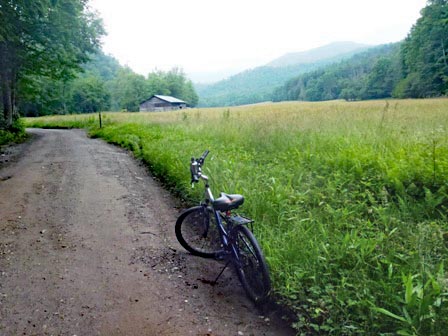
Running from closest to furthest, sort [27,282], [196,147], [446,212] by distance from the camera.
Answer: [27,282] < [446,212] < [196,147]

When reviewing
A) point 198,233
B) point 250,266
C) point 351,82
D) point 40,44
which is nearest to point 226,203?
point 250,266

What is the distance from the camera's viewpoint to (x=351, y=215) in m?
3.67

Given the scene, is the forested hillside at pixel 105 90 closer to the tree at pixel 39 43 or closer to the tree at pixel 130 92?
the tree at pixel 130 92

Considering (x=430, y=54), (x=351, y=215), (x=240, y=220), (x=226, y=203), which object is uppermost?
(x=430, y=54)

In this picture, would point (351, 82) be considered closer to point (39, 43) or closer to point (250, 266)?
point (39, 43)

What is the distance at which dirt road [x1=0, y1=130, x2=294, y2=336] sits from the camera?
2.65 m

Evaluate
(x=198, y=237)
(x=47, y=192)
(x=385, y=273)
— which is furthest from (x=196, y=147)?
(x=385, y=273)

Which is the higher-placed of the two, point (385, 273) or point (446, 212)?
point (446, 212)

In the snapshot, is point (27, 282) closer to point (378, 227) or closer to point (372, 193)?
point (378, 227)

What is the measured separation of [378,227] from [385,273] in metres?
0.81

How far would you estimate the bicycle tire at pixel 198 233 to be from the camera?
3.96m

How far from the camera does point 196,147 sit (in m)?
8.05

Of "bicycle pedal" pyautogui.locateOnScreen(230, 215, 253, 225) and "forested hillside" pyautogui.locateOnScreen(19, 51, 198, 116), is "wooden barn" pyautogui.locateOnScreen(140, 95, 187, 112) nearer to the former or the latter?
"forested hillside" pyautogui.locateOnScreen(19, 51, 198, 116)

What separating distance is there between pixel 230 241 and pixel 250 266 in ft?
1.10
